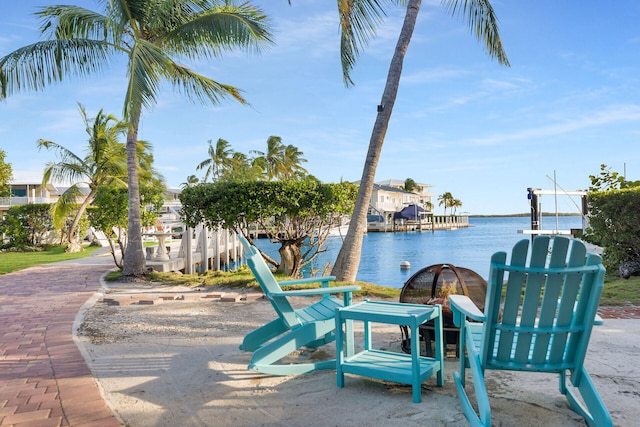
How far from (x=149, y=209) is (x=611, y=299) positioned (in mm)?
11099

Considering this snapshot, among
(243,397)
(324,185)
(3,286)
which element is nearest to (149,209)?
(3,286)

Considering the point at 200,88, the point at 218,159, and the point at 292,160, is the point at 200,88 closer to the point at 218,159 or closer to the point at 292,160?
the point at 218,159

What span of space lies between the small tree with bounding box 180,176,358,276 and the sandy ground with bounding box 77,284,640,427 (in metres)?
4.34

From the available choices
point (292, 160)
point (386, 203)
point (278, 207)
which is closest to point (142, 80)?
point (278, 207)

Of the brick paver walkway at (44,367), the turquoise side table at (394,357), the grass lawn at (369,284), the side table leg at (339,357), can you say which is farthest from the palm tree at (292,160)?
the side table leg at (339,357)

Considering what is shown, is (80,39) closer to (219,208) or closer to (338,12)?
(219,208)

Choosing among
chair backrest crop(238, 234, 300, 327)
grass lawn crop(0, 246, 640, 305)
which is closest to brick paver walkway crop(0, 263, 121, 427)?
chair backrest crop(238, 234, 300, 327)

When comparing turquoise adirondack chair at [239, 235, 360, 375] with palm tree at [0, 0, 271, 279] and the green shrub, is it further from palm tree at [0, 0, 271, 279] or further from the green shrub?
the green shrub

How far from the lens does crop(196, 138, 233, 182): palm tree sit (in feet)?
171

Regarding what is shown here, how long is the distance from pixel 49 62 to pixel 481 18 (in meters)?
9.43

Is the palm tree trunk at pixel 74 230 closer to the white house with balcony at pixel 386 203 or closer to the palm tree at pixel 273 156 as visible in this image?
the palm tree at pixel 273 156

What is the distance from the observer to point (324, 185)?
9953 millimetres

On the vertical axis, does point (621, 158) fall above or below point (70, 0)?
below

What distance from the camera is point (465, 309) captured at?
318cm
